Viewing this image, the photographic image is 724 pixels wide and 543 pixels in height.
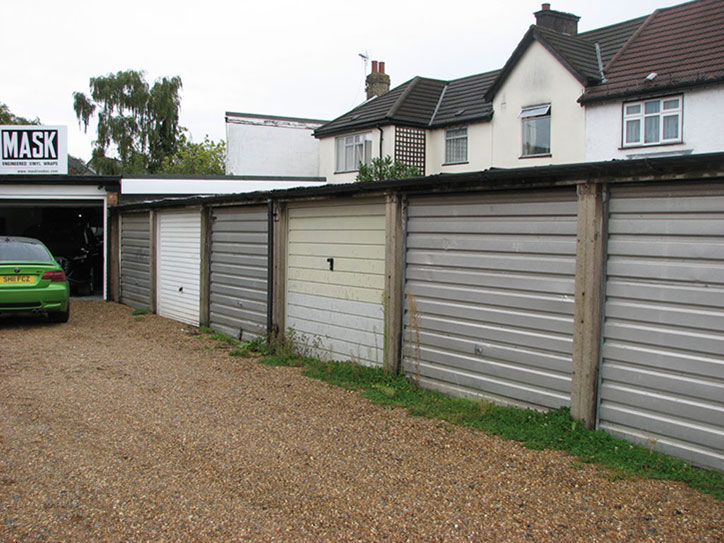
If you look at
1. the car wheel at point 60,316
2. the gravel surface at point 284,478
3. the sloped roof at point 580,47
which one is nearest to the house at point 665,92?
the sloped roof at point 580,47

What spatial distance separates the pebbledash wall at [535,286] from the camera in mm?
5039

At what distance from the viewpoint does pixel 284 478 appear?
4.78 metres

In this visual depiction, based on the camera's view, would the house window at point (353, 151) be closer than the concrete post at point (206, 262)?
No

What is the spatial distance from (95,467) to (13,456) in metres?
0.76

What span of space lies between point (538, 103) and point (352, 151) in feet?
27.8

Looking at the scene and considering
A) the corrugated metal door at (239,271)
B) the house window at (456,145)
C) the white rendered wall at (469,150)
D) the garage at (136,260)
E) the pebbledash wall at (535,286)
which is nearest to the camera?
the pebbledash wall at (535,286)

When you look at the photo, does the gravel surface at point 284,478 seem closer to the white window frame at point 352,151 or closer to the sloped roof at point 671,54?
the sloped roof at point 671,54

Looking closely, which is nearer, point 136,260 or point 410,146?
point 136,260

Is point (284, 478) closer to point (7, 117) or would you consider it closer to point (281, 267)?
point (281, 267)

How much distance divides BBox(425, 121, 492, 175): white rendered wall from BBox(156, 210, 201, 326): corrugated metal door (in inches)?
514

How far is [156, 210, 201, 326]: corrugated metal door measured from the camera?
42.0ft

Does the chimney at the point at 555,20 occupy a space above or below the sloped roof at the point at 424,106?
above

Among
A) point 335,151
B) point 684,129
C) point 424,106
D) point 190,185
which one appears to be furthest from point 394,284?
point 335,151

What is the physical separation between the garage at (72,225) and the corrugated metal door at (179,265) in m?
4.46
